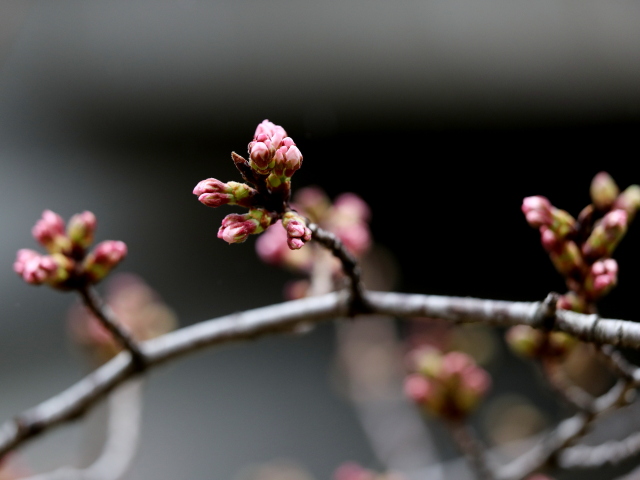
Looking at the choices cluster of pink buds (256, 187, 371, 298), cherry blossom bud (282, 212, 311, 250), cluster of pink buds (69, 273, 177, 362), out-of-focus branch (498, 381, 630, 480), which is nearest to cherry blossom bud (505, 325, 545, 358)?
out-of-focus branch (498, 381, 630, 480)

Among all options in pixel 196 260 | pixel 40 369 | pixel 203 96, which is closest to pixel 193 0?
pixel 203 96

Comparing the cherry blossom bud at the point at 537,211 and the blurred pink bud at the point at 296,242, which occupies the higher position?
the cherry blossom bud at the point at 537,211

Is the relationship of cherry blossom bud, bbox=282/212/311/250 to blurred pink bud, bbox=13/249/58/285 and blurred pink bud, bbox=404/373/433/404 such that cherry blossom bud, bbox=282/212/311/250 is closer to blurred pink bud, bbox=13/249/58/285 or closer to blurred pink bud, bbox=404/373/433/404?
blurred pink bud, bbox=13/249/58/285

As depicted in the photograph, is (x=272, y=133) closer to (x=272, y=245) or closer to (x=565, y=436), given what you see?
(x=272, y=245)

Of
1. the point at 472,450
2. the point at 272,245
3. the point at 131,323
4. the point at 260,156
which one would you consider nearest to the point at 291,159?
A: the point at 260,156

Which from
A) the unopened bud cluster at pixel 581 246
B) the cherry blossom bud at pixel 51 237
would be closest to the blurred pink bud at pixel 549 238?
the unopened bud cluster at pixel 581 246

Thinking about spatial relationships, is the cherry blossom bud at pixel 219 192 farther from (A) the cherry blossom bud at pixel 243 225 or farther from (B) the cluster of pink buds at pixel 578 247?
(B) the cluster of pink buds at pixel 578 247

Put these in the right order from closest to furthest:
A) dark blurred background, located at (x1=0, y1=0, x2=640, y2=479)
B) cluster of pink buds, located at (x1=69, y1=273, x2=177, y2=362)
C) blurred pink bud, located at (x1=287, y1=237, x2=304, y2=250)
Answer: blurred pink bud, located at (x1=287, y1=237, x2=304, y2=250) → cluster of pink buds, located at (x1=69, y1=273, x2=177, y2=362) → dark blurred background, located at (x1=0, y1=0, x2=640, y2=479)
